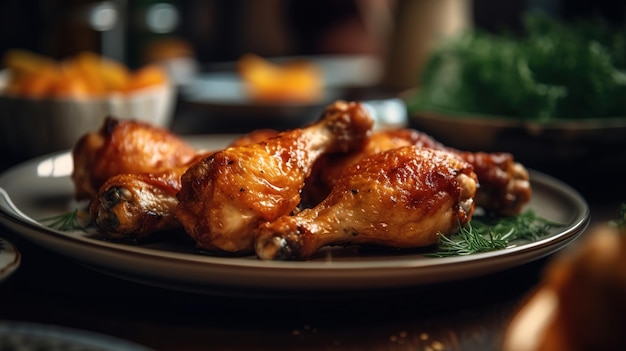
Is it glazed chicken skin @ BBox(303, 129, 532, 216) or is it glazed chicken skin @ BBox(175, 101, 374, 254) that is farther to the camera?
glazed chicken skin @ BBox(303, 129, 532, 216)

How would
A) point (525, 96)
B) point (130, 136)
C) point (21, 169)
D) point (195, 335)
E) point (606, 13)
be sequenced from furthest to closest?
point (606, 13) < point (525, 96) < point (21, 169) < point (130, 136) < point (195, 335)

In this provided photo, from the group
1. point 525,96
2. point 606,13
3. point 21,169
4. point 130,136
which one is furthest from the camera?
point 606,13

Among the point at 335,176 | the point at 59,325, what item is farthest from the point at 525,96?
the point at 59,325

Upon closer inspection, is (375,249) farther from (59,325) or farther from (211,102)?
(211,102)

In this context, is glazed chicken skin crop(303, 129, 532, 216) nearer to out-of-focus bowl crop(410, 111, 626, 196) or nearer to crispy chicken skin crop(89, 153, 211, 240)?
crispy chicken skin crop(89, 153, 211, 240)

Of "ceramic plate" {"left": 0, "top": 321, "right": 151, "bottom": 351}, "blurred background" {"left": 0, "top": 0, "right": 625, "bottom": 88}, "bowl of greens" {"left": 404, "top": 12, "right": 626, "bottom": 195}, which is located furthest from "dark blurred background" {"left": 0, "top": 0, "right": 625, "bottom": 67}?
"ceramic plate" {"left": 0, "top": 321, "right": 151, "bottom": 351}

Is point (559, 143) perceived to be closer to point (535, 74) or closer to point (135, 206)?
point (535, 74)

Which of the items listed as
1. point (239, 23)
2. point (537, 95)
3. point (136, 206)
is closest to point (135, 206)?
point (136, 206)
